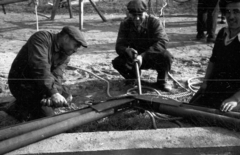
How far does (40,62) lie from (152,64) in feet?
6.59

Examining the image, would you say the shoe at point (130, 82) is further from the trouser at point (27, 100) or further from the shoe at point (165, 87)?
the trouser at point (27, 100)

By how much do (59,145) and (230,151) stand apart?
1474mm

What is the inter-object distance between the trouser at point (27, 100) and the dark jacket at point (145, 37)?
1.40 metres

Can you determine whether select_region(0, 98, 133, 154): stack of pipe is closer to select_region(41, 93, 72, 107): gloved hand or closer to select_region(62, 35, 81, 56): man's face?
select_region(41, 93, 72, 107): gloved hand

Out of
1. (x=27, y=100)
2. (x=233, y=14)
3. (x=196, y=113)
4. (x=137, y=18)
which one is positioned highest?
(x=233, y=14)

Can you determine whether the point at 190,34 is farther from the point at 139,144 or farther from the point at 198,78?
the point at 139,144

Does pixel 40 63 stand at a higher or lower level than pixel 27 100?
higher

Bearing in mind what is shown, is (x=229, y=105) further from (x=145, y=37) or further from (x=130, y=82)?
(x=130, y=82)

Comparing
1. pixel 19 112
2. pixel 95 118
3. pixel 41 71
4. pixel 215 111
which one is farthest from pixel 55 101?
pixel 215 111

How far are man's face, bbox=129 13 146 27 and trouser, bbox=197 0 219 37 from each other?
3099mm

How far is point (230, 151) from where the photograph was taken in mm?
2666

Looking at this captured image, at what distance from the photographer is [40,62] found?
10.4 ft

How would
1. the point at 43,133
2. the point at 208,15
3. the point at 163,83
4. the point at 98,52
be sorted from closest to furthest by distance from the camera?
1. the point at 43,133
2. the point at 163,83
3. the point at 98,52
4. the point at 208,15

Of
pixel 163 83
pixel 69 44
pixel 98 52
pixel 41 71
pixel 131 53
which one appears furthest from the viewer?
pixel 98 52
